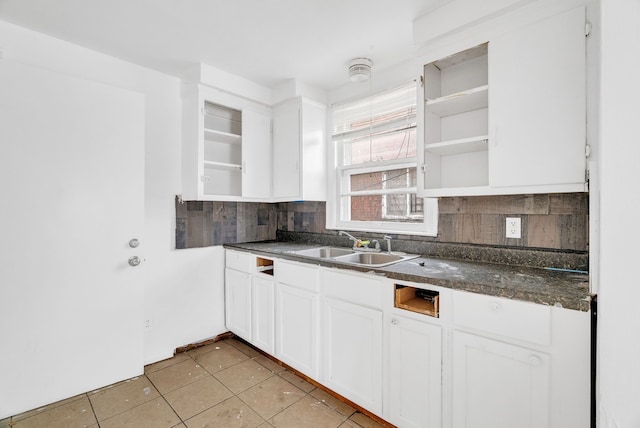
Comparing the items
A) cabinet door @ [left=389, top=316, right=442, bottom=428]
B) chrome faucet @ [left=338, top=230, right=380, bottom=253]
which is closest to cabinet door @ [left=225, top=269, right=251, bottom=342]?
chrome faucet @ [left=338, top=230, right=380, bottom=253]

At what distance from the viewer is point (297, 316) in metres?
2.23

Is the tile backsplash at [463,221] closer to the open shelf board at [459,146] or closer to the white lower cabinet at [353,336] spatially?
the open shelf board at [459,146]

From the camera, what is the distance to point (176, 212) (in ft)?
8.73

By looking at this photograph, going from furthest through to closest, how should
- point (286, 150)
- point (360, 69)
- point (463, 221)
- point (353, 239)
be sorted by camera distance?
point (286, 150) → point (353, 239) → point (360, 69) → point (463, 221)

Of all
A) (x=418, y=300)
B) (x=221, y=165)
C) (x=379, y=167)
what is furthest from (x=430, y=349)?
(x=221, y=165)

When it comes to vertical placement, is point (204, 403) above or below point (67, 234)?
below

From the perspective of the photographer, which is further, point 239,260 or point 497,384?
point 239,260

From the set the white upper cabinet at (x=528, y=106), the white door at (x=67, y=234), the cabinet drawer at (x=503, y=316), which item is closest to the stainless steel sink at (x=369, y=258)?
the white upper cabinet at (x=528, y=106)

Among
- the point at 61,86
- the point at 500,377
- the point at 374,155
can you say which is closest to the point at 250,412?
the point at 500,377

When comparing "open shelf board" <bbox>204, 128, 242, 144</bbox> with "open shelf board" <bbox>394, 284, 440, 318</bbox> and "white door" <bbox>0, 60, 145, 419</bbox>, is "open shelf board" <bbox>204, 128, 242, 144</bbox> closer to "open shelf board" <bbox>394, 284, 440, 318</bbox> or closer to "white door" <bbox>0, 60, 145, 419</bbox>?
"white door" <bbox>0, 60, 145, 419</bbox>

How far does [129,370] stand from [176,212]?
1257mm

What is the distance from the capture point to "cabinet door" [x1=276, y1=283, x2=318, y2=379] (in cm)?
212

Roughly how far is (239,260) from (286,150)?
113 centimetres
